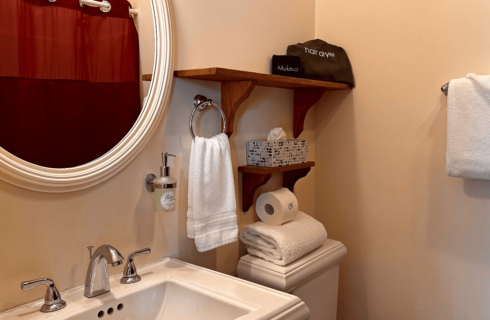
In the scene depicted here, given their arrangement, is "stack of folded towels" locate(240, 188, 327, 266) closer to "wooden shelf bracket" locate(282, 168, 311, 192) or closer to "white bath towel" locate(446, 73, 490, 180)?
"wooden shelf bracket" locate(282, 168, 311, 192)

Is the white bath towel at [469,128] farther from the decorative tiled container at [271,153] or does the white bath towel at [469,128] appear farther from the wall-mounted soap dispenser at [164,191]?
the wall-mounted soap dispenser at [164,191]

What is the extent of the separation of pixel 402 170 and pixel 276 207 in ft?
1.69

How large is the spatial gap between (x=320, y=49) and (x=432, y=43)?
15.7 inches

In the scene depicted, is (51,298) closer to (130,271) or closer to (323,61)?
(130,271)

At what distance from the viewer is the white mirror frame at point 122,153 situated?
87 centimetres

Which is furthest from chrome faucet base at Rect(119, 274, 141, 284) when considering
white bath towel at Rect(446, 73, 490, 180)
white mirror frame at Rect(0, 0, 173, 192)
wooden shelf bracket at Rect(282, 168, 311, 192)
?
white bath towel at Rect(446, 73, 490, 180)

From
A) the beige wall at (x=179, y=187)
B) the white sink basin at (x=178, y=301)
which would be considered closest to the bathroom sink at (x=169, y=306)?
the white sink basin at (x=178, y=301)

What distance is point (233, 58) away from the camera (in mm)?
1365

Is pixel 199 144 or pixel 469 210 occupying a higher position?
pixel 199 144

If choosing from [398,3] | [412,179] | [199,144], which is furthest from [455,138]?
[199,144]

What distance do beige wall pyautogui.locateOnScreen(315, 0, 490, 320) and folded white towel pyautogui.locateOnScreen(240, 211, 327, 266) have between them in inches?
12.3

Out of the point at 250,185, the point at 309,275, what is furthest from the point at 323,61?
the point at 309,275

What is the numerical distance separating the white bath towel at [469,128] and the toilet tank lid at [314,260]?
0.48 meters

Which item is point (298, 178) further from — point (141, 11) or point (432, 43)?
point (141, 11)
